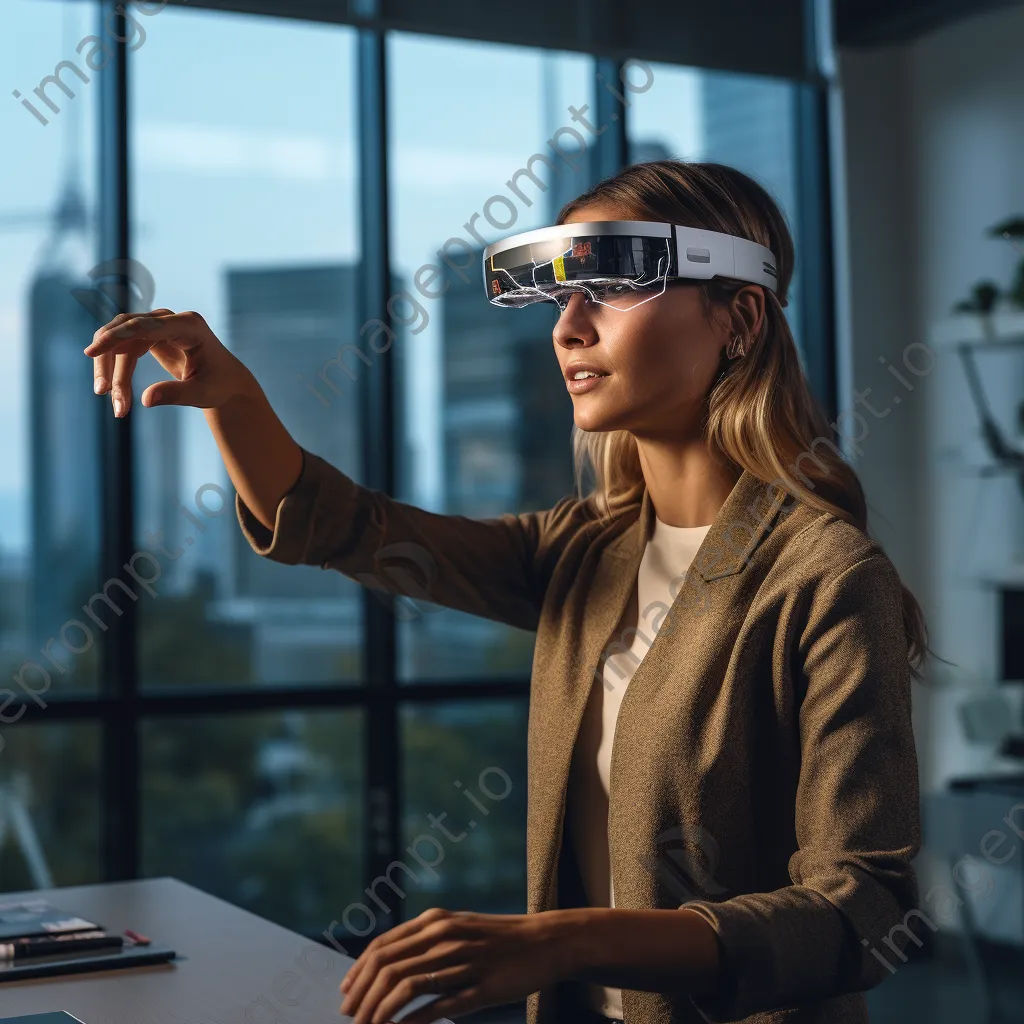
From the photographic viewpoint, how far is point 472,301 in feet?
13.2

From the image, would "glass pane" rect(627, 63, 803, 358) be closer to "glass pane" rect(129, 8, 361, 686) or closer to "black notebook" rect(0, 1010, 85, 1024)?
"glass pane" rect(129, 8, 361, 686)

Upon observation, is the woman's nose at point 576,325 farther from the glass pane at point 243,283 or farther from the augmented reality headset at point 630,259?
the glass pane at point 243,283

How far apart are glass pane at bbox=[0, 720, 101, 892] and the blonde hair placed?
2.52 metres

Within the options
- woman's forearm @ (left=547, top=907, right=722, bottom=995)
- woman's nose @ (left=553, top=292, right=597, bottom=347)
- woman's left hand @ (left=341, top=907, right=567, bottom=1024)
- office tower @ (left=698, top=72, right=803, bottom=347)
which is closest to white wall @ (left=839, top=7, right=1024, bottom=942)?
office tower @ (left=698, top=72, right=803, bottom=347)

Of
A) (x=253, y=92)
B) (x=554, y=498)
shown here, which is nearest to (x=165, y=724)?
(x=554, y=498)

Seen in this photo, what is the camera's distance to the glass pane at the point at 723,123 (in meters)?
4.22

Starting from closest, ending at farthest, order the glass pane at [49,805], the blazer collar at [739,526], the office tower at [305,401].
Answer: the blazer collar at [739,526] → the glass pane at [49,805] → the office tower at [305,401]

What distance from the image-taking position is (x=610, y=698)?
1.48 metres

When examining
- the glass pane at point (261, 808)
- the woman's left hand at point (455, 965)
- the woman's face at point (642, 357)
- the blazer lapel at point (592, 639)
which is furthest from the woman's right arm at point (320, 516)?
the glass pane at point (261, 808)

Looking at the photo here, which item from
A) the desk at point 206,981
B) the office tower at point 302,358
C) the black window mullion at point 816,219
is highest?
the black window mullion at point 816,219

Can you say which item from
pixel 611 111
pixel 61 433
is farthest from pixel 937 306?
pixel 61 433

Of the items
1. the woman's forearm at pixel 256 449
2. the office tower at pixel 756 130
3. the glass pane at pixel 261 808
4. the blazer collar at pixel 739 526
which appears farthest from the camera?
the office tower at pixel 756 130

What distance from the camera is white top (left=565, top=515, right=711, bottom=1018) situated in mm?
1455

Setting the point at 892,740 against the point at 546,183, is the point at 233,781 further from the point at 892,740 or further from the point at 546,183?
the point at 892,740
